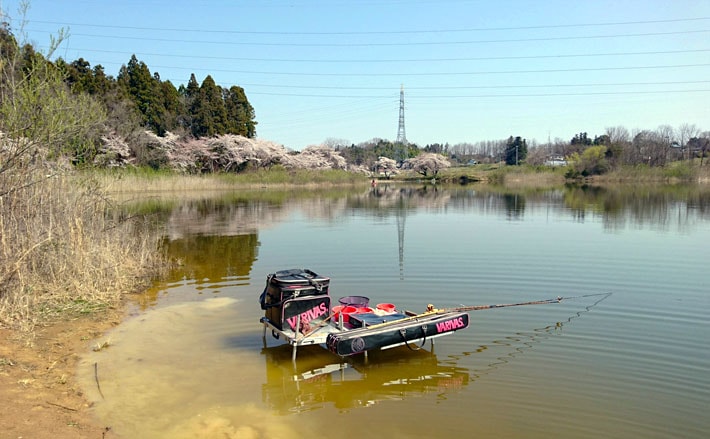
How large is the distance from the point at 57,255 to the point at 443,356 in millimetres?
7268

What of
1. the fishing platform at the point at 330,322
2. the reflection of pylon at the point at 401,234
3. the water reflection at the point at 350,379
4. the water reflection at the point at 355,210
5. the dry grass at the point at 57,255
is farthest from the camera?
the water reflection at the point at 355,210

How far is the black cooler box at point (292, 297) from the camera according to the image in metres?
7.55

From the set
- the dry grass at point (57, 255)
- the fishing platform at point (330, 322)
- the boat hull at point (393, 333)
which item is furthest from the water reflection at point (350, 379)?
the dry grass at point (57, 255)

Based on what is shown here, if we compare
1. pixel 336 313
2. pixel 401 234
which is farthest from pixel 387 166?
pixel 336 313

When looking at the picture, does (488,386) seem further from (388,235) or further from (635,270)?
(388,235)

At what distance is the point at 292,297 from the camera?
7.56 metres

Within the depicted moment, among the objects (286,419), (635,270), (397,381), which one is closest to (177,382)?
(286,419)

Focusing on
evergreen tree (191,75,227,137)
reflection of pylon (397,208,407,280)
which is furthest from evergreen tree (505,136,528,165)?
reflection of pylon (397,208,407,280)

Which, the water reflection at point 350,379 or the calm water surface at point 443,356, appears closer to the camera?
the calm water surface at point 443,356

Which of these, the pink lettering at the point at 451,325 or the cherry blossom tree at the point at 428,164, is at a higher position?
the cherry blossom tree at the point at 428,164

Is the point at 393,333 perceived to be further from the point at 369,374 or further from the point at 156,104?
the point at 156,104

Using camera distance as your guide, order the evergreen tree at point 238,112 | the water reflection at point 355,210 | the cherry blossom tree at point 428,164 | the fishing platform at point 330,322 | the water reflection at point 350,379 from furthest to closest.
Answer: the cherry blossom tree at point 428,164 < the evergreen tree at point 238,112 < the water reflection at point 355,210 < the fishing platform at point 330,322 < the water reflection at point 350,379

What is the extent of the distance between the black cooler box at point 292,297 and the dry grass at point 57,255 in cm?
347

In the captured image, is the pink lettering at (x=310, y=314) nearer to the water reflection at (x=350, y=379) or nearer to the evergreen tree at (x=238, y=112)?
the water reflection at (x=350, y=379)
